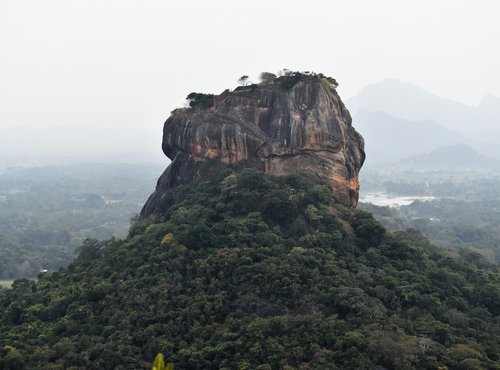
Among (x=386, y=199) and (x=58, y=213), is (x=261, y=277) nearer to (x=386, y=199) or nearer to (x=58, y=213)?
(x=58, y=213)

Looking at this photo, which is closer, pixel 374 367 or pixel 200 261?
pixel 374 367

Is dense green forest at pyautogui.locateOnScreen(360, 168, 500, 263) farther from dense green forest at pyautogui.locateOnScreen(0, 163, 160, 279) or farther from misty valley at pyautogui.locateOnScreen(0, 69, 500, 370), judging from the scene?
dense green forest at pyautogui.locateOnScreen(0, 163, 160, 279)

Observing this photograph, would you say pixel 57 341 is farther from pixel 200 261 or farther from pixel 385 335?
pixel 385 335

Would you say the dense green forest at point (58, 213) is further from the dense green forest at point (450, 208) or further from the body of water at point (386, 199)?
the body of water at point (386, 199)

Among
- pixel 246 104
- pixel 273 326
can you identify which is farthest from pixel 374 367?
pixel 246 104

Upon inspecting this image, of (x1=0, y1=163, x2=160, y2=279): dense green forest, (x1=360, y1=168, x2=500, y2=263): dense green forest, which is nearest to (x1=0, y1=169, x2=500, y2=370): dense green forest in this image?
(x1=360, y1=168, x2=500, y2=263): dense green forest

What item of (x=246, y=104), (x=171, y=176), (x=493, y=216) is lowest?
(x=493, y=216)

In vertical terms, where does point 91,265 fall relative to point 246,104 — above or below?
below
